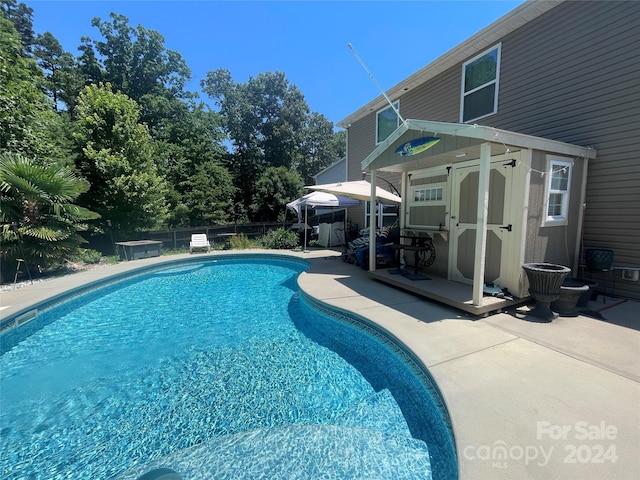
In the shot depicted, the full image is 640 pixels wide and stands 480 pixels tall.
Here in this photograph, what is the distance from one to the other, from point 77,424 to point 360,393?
9.40ft

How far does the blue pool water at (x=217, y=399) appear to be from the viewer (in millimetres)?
2184

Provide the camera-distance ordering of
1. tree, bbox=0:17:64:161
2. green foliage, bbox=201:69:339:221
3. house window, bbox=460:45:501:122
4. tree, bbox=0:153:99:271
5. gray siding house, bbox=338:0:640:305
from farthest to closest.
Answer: green foliage, bbox=201:69:339:221, tree, bbox=0:17:64:161, house window, bbox=460:45:501:122, tree, bbox=0:153:99:271, gray siding house, bbox=338:0:640:305

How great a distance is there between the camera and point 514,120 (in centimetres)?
602

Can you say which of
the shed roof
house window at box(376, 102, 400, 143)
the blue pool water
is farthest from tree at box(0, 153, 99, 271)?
house window at box(376, 102, 400, 143)

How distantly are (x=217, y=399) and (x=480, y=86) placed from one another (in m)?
8.54

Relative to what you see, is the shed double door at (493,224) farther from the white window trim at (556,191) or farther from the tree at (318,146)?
the tree at (318,146)

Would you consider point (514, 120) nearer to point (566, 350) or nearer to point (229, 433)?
point (566, 350)

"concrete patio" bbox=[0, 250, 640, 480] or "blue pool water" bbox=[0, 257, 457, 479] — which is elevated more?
"concrete patio" bbox=[0, 250, 640, 480]

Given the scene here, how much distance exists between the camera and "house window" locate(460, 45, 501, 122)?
6406 millimetres

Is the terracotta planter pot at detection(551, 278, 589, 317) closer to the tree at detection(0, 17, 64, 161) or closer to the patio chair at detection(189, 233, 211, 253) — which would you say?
the patio chair at detection(189, 233, 211, 253)

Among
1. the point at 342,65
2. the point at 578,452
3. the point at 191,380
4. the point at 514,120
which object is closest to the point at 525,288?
the point at 578,452

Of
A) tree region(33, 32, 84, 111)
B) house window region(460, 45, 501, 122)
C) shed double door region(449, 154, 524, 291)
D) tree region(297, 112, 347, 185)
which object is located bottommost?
shed double door region(449, 154, 524, 291)

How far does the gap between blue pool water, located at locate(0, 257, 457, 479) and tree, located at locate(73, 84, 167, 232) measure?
22.0ft

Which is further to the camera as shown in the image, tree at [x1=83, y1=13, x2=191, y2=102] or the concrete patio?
tree at [x1=83, y1=13, x2=191, y2=102]
